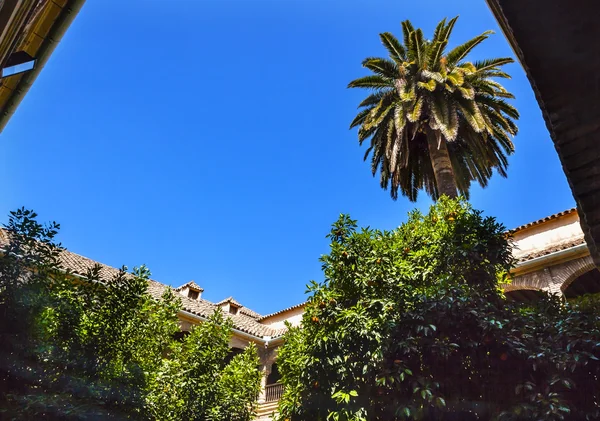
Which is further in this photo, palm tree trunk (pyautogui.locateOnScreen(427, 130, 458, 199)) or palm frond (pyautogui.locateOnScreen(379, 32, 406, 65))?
palm frond (pyautogui.locateOnScreen(379, 32, 406, 65))

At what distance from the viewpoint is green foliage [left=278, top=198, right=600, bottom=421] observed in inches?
236

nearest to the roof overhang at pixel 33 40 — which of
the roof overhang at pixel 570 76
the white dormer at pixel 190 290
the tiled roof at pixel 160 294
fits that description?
the roof overhang at pixel 570 76

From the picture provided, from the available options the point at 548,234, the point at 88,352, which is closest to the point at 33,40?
the point at 88,352

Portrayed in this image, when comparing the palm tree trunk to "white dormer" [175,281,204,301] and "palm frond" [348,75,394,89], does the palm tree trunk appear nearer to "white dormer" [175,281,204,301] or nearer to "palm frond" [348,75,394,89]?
"palm frond" [348,75,394,89]

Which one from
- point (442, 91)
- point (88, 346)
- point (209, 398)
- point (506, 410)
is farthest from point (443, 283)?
point (442, 91)

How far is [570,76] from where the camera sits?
1.86m

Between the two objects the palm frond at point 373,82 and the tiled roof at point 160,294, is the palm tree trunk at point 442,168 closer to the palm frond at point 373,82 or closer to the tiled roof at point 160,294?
the palm frond at point 373,82

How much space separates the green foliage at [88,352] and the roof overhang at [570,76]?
6783 mm

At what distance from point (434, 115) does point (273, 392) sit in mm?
12632

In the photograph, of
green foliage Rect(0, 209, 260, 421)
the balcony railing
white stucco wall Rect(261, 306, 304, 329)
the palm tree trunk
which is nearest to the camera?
green foliage Rect(0, 209, 260, 421)

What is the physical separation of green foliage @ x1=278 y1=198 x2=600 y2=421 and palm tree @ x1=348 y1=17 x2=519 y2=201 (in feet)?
15.8

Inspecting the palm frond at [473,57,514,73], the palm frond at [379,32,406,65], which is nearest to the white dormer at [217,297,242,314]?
the palm frond at [379,32,406,65]

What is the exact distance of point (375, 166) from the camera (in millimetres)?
16000

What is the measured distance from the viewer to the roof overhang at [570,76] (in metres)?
1.73
